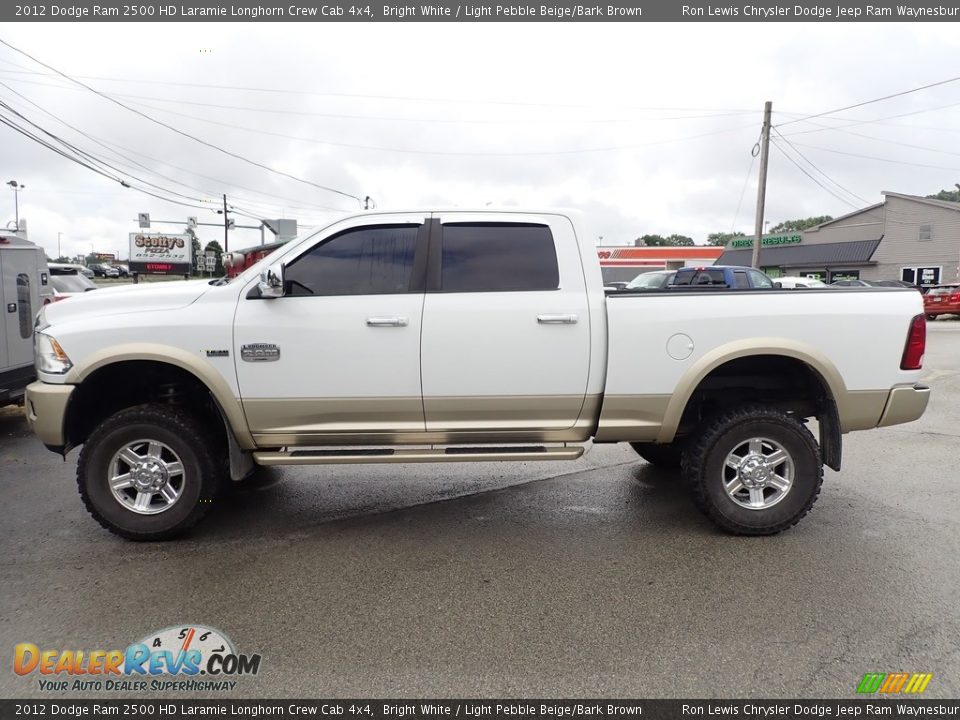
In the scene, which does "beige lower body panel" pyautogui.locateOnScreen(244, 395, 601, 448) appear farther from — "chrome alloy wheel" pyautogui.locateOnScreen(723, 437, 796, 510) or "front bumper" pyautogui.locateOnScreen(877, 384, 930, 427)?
"front bumper" pyautogui.locateOnScreen(877, 384, 930, 427)

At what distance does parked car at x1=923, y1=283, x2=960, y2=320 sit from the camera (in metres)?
22.8

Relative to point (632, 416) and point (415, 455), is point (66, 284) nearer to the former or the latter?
point (415, 455)

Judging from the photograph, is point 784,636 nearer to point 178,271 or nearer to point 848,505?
point 848,505

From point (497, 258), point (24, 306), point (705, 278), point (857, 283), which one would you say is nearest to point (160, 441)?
point (497, 258)

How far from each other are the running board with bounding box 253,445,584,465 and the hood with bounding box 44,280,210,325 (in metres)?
1.10

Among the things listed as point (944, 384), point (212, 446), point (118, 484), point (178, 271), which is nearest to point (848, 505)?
point (212, 446)

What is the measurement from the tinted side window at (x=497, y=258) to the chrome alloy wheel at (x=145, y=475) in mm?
2088

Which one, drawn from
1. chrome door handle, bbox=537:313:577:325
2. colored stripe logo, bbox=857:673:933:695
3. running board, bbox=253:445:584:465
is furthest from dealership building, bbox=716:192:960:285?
colored stripe logo, bbox=857:673:933:695

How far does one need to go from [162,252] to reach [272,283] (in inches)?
2076

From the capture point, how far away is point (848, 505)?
475cm

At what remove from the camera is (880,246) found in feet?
123

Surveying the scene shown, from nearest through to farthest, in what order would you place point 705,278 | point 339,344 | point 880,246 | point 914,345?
point 339,344
point 914,345
point 705,278
point 880,246

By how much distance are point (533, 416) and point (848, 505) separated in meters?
2.61

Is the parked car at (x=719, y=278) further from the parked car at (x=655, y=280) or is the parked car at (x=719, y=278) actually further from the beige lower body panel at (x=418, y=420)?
the beige lower body panel at (x=418, y=420)
